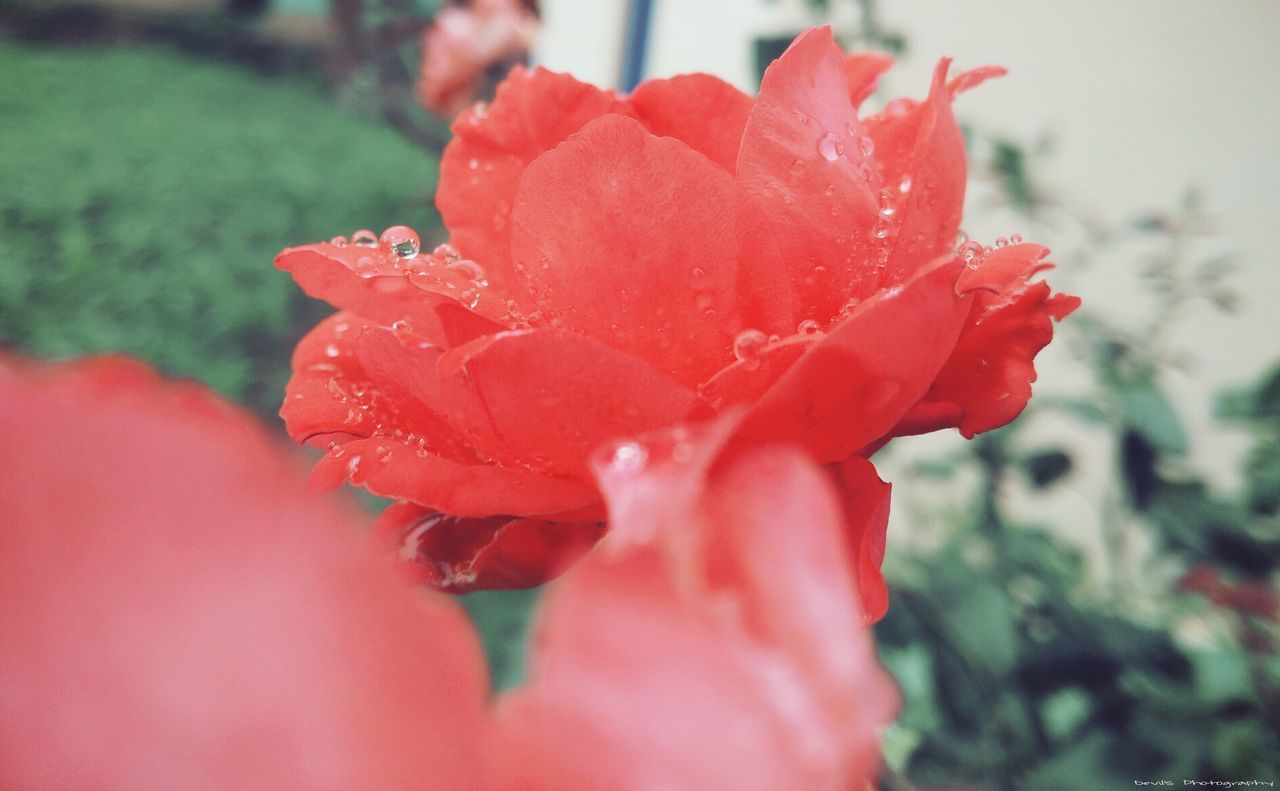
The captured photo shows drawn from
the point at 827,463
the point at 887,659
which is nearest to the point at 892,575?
the point at 887,659

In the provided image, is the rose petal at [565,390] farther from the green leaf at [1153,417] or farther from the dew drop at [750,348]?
the green leaf at [1153,417]

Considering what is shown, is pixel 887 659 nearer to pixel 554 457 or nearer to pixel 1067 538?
pixel 1067 538

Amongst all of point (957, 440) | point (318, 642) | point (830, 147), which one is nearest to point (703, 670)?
point (318, 642)

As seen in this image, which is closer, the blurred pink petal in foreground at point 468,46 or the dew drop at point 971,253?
the dew drop at point 971,253

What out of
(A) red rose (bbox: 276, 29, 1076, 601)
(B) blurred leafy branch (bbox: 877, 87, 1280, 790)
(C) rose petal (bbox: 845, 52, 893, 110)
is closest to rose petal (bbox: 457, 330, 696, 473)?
(A) red rose (bbox: 276, 29, 1076, 601)

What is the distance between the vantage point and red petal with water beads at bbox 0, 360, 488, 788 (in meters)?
0.07

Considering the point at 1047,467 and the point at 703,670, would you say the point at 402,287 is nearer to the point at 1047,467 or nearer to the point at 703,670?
the point at 703,670

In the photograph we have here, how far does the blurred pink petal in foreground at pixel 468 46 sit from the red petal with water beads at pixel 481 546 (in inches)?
39.9

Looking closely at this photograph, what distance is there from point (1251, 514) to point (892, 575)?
341 mm

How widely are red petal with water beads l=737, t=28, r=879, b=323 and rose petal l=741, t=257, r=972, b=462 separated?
0.03 metres

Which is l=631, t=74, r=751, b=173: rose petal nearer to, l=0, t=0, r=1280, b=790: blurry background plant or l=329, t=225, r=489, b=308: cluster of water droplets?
l=329, t=225, r=489, b=308: cluster of water droplets

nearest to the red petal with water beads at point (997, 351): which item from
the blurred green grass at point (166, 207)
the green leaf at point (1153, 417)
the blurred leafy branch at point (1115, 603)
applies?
the blurred leafy branch at point (1115, 603)

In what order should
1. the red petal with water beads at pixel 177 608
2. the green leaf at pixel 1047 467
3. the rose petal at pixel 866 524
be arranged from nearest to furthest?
the red petal with water beads at pixel 177 608 → the rose petal at pixel 866 524 → the green leaf at pixel 1047 467

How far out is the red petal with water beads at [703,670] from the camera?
77 mm
